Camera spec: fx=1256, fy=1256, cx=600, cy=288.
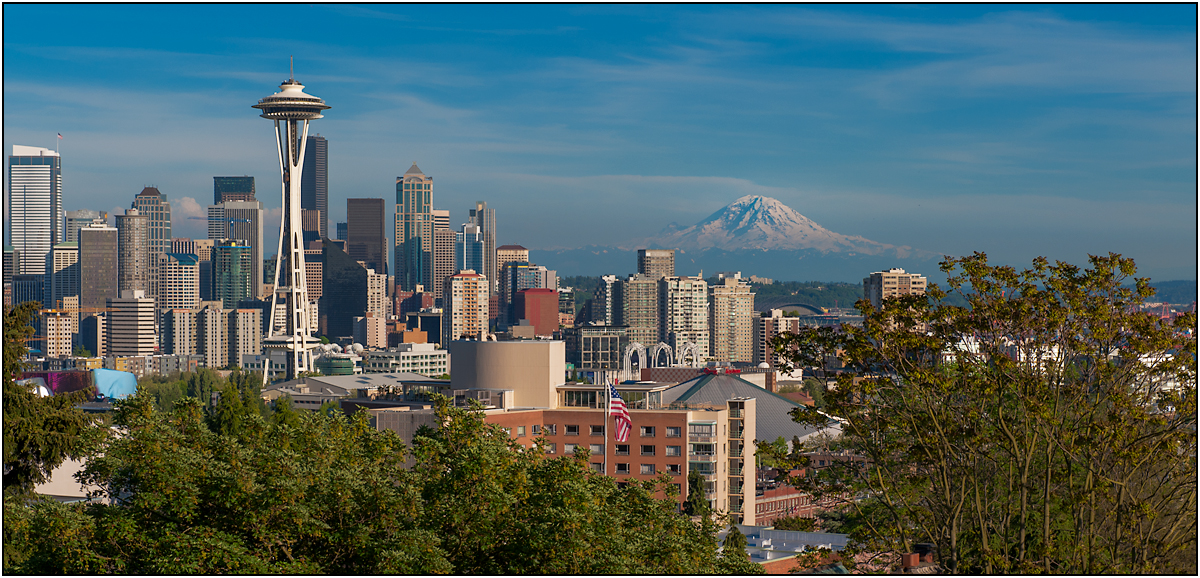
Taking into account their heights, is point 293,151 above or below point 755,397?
above

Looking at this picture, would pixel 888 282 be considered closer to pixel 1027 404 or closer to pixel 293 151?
pixel 293 151

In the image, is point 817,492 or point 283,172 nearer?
point 817,492

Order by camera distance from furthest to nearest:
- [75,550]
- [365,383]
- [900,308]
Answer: [365,383] < [900,308] < [75,550]

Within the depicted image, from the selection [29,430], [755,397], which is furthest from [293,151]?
[29,430]

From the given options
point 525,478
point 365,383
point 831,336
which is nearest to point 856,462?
point 831,336

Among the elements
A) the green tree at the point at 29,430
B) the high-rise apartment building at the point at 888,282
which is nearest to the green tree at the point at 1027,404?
the green tree at the point at 29,430

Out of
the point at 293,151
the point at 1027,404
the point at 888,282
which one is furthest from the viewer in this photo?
the point at 888,282

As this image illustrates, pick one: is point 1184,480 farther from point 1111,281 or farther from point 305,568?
point 305,568
